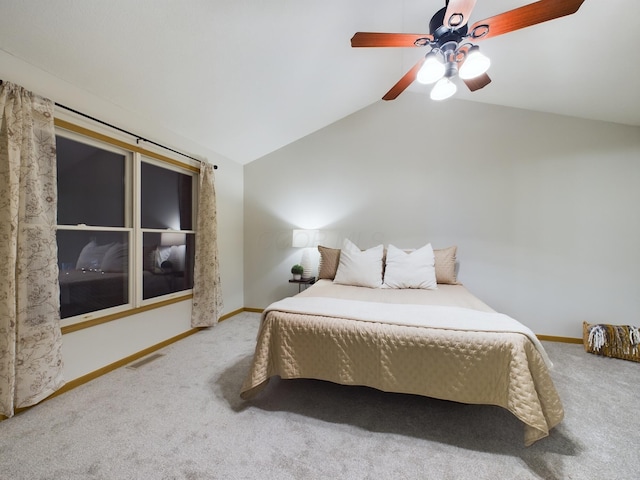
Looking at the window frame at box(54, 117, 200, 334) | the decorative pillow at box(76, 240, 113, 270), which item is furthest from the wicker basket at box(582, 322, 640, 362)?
the decorative pillow at box(76, 240, 113, 270)

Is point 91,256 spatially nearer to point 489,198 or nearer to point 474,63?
point 474,63

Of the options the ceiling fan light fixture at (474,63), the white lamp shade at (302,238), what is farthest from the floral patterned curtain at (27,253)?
the ceiling fan light fixture at (474,63)

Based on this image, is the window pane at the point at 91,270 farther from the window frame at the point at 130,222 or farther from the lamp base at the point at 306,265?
the lamp base at the point at 306,265

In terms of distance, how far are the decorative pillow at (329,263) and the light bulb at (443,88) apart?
72.3 inches

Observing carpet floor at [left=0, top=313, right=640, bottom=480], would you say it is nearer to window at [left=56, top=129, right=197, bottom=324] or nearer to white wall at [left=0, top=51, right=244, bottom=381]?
white wall at [left=0, top=51, right=244, bottom=381]

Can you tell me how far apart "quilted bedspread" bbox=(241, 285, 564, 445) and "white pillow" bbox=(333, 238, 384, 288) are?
862 millimetres

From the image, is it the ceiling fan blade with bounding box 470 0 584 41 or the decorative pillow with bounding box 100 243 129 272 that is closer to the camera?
the ceiling fan blade with bounding box 470 0 584 41

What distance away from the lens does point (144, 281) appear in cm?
248

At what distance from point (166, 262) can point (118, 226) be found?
0.64 metres

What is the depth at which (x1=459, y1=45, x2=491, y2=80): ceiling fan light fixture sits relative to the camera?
1386 mm

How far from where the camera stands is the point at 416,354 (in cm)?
139

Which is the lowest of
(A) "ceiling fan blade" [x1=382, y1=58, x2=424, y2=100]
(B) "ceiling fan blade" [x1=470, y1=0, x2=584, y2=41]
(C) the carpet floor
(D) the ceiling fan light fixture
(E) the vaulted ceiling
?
(C) the carpet floor

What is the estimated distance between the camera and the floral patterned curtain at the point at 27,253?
1.48 m

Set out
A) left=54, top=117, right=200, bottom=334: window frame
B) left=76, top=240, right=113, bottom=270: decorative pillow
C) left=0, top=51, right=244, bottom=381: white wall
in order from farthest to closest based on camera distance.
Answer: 1. left=76, top=240, right=113, bottom=270: decorative pillow
2. left=54, top=117, right=200, bottom=334: window frame
3. left=0, top=51, right=244, bottom=381: white wall
